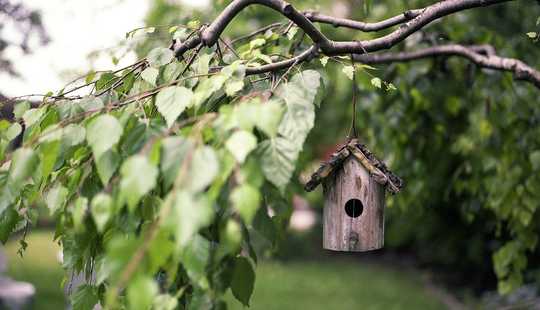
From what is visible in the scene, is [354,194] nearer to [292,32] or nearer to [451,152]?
[292,32]

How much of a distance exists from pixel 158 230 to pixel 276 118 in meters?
0.30

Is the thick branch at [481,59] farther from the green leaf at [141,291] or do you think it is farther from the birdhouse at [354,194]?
the green leaf at [141,291]

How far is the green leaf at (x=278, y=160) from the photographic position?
1218 mm

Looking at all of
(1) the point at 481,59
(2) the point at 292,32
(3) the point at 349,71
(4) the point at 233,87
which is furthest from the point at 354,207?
(1) the point at 481,59

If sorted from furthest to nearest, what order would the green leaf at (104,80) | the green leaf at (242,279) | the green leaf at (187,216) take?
the green leaf at (104,80)
the green leaf at (242,279)
the green leaf at (187,216)

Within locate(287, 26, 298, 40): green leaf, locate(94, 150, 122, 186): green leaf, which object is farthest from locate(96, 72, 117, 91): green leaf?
locate(287, 26, 298, 40): green leaf

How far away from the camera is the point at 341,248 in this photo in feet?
7.12

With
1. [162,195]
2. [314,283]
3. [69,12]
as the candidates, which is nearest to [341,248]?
[162,195]

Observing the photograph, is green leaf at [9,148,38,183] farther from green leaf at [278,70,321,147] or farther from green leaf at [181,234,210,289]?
green leaf at [278,70,321,147]

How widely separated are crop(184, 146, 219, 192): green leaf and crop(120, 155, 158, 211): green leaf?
0.07 meters

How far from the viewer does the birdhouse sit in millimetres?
2031

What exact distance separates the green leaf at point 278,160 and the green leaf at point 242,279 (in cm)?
31

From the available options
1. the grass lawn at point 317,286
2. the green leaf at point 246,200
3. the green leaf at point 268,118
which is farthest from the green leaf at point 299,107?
the grass lawn at point 317,286

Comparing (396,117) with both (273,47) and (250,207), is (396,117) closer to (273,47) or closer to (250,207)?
(273,47)
